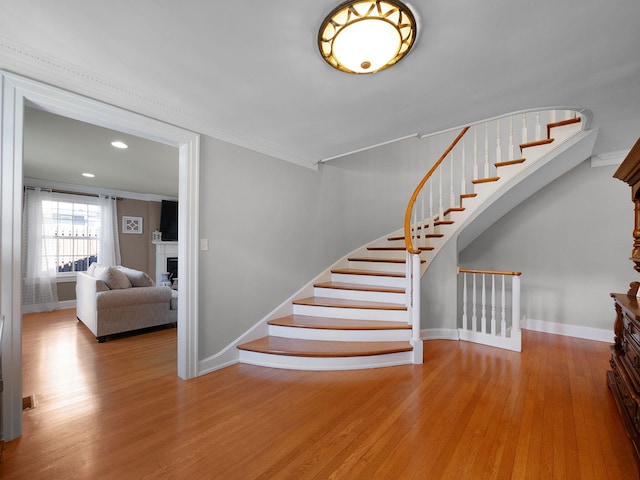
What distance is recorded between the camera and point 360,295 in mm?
3520

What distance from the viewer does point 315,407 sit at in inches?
80.0

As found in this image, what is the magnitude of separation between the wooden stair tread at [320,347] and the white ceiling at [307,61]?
2.04 metres

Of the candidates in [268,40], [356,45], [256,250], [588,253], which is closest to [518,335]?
[588,253]

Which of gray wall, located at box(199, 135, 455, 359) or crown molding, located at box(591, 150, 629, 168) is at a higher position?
crown molding, located at box(591, 150, 629, 168)

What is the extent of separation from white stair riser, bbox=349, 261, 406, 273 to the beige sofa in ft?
8.73

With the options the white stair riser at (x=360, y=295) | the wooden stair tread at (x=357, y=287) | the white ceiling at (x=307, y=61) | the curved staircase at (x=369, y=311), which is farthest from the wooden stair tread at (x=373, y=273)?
the white ceiling at (x=307, y=61)

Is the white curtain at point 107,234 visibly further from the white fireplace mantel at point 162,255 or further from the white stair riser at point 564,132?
the white stair riser at point 564,132

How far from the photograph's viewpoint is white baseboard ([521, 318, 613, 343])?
353cm

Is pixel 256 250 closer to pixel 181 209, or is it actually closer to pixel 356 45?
pixel 181 209

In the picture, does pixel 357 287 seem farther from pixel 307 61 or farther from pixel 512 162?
pixel 307 61

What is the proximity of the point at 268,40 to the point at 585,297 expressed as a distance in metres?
4.55

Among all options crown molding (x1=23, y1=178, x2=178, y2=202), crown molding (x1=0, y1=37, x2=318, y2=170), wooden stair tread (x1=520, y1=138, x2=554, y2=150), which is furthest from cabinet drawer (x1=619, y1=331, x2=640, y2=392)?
crown molding (x1=23, y1=178, x2=178, y2=202)

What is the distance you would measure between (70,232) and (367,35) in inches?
256

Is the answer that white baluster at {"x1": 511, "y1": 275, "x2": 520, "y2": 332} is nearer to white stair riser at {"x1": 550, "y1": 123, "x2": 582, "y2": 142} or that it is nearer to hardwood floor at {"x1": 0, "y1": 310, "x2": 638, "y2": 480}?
hardwood floor at {"x1": 0, "y1": 310, "x2": 638, "y2": 480}
